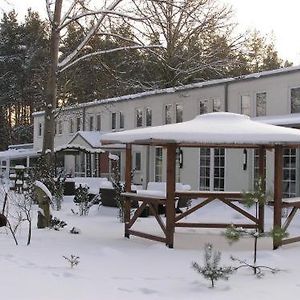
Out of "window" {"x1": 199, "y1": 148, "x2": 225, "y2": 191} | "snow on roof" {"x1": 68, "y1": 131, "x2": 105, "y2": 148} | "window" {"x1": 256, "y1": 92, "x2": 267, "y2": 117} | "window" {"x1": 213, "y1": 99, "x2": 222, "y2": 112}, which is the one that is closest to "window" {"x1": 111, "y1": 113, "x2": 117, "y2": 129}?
"snow on roof" {"x1": 68, "y1": 131, "x2": 105, "y2": 148}

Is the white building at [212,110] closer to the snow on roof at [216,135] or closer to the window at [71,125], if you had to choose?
the window at [71,125]

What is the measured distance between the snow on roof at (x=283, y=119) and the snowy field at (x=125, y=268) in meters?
6.26

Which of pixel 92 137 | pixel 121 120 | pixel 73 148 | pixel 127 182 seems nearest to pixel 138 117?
pixel 121 120

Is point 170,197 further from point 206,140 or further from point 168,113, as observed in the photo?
point 168,113

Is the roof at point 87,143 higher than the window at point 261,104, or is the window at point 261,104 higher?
the window at point 261,104

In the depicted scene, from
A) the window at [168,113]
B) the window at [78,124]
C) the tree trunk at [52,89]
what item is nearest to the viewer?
the tree trunk at [52,89]

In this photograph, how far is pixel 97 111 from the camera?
33375 mm

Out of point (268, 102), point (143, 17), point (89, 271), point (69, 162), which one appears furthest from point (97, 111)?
point (89, 271)

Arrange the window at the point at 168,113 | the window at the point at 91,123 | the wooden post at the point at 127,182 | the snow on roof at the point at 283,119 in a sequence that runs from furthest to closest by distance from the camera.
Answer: the window at the point at 91,123 → the window at the point at 168,113 → the snow on roof at the point at 283,119 → the wooden post at the point at 127,182

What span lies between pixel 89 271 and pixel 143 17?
787 cm

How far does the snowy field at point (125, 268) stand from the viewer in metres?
6.83

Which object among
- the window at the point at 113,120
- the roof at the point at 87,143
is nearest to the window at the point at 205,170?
the roof at the point at 87,143

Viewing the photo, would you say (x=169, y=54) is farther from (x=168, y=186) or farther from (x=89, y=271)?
(x=89, y=271)

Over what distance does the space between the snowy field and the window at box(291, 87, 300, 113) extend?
858 centimetres
